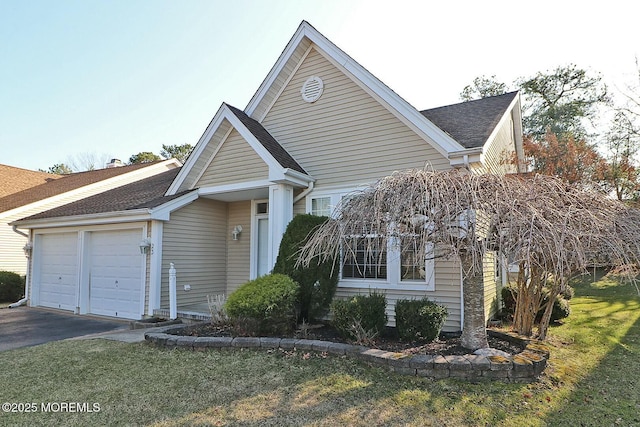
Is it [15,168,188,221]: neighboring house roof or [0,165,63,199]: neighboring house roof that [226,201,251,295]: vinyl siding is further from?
[0,165,63,199]: neighboring house roof

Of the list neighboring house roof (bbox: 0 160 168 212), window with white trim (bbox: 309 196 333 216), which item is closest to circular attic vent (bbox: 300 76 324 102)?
window with white trim (bbox: 309 196 333 216)

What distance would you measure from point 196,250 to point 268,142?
374 cm

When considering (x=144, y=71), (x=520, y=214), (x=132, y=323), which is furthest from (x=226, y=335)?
(x=144, y=71)

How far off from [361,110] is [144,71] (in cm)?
973

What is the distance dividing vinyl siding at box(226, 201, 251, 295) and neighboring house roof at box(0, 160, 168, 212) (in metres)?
11.2

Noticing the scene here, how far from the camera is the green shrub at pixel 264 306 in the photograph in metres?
6.50

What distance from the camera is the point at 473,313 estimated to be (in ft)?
18.8

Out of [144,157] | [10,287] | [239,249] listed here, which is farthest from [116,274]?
[144,157]

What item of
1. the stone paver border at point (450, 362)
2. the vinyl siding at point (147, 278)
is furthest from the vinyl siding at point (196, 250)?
the stone paver border at point (450, 362)

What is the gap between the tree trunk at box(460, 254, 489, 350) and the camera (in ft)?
18.8

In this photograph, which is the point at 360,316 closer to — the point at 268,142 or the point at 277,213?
the point at 277,213

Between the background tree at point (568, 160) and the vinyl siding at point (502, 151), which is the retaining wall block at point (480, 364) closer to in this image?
the vinyl siding at point (502, 151)

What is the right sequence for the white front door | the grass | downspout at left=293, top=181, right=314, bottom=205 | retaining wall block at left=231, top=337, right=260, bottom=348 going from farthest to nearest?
the white front door < downspout at left=293, top=181, right=314, bottom=205 < retaining wall block at left=231, top=337, right=260, bottom=348 < the grass

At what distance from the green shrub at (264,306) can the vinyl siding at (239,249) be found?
413 cm
